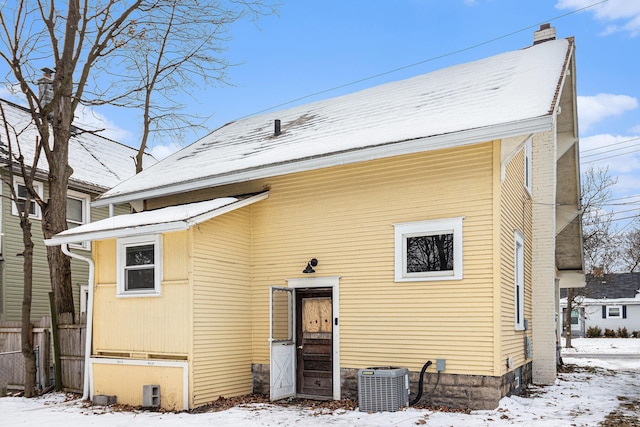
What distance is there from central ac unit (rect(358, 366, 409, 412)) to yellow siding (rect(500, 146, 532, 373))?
157cm

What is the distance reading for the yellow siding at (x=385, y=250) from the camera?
9.12m

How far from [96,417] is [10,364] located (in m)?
4.28

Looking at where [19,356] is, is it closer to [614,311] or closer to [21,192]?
[21,192]

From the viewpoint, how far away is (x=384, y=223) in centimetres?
1007

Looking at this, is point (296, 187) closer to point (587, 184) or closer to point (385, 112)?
point (385, 112)

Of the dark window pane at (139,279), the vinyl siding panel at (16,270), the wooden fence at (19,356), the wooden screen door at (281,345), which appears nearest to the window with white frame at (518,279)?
the wooden screen door at (281,345)

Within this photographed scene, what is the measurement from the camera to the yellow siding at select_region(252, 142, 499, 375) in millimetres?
9117

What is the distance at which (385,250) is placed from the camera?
10.0 metres

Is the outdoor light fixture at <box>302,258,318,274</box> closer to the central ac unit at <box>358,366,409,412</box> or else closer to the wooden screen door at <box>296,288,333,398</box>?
the wooden screen door at <box>296,288,333,398</box>

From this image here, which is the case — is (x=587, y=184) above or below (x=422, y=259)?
above

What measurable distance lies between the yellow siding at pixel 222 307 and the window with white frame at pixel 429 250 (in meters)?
3.23

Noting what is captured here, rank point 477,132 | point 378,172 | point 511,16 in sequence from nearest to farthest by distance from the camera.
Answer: point 477,132 < point 378,172 < point 511,16

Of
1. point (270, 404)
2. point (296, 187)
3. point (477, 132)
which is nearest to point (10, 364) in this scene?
point (270, 404)

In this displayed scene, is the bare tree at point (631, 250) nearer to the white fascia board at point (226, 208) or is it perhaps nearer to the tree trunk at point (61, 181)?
the white fascia board at point (226, 208)
